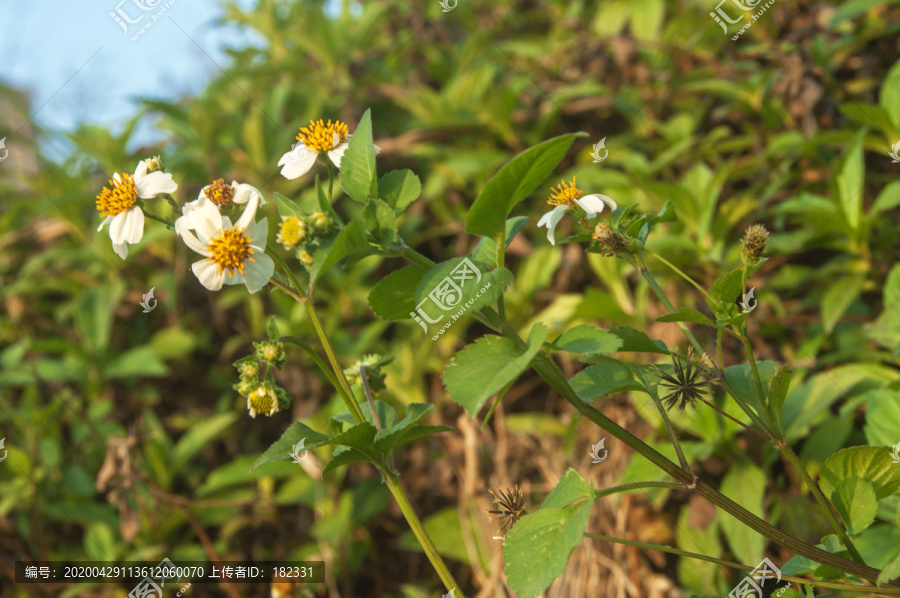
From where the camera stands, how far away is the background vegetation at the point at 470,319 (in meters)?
1.55

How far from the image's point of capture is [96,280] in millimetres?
2541

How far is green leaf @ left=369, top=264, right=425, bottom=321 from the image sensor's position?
2.38ft

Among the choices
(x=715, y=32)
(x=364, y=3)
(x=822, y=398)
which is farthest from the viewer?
(x=364, y=3)

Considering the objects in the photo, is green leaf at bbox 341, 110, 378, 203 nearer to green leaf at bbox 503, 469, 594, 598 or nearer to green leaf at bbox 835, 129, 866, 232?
green leaf at bbox 503, 469, 594, 598

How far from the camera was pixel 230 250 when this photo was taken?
699mm

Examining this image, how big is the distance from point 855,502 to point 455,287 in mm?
559

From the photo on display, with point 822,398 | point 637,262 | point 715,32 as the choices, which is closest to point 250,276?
point 637,262

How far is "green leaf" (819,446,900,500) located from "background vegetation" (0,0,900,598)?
11.2 inches

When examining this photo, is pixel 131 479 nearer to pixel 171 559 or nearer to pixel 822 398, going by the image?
pixel 171 559

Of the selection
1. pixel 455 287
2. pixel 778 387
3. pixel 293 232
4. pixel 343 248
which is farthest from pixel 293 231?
pixel 778 387

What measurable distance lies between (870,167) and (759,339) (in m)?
0.67

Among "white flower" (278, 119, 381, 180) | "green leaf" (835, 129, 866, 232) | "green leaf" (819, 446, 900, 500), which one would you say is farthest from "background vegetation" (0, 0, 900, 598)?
"white flower" (278, 119, 381, 180)

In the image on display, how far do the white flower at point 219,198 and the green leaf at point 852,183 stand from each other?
141 centimetres

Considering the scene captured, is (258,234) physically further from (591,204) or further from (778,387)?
(778,387)
